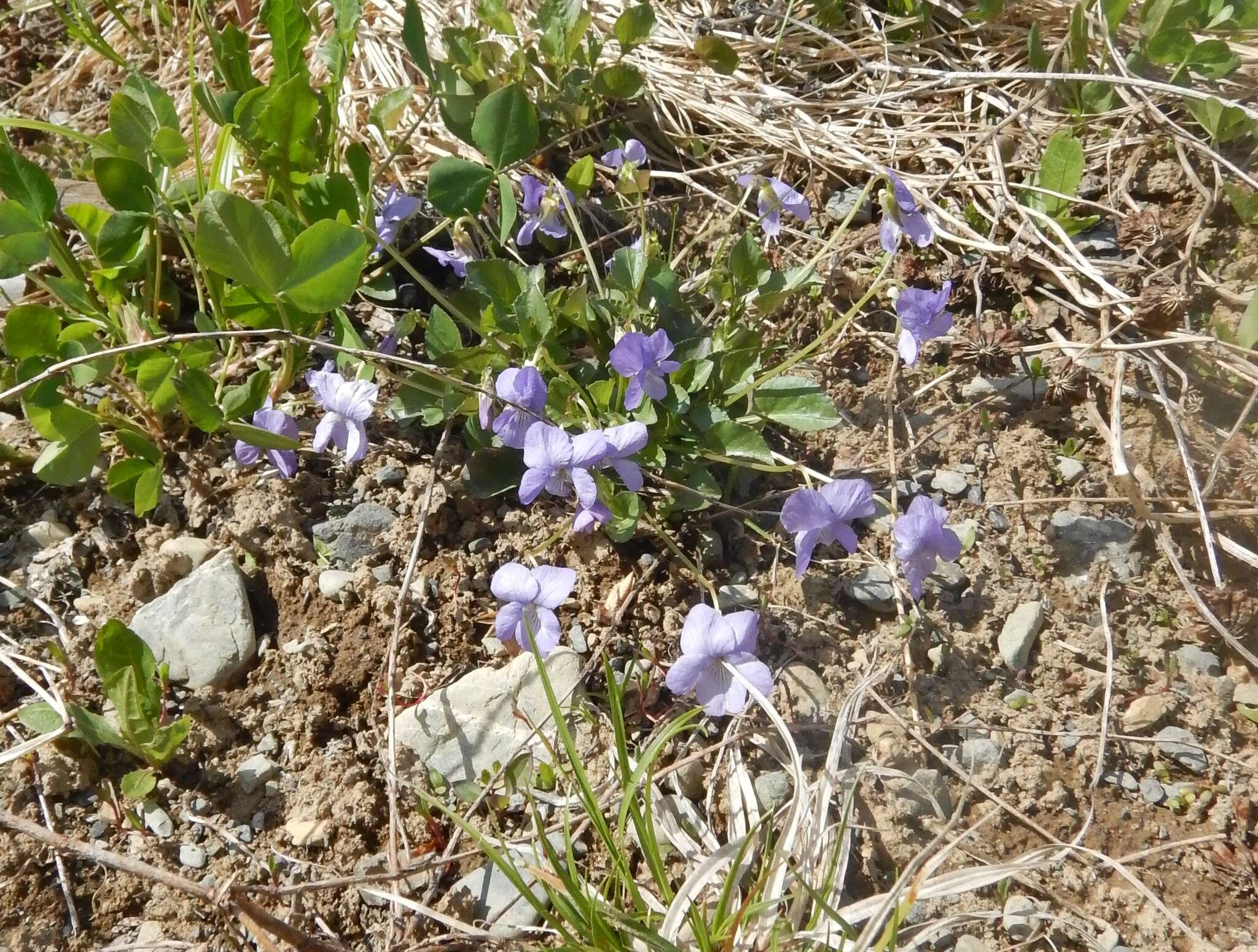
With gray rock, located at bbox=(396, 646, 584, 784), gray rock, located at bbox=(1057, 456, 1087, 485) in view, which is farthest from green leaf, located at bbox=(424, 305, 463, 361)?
gray rock, located at bbox=(1057, 456, 1087, 485)

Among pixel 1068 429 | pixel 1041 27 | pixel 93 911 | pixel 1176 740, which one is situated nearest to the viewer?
pixel 93 911

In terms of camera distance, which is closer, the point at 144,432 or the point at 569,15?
the point at 144,432

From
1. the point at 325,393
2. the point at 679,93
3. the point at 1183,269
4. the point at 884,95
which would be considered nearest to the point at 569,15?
the point at 679,93

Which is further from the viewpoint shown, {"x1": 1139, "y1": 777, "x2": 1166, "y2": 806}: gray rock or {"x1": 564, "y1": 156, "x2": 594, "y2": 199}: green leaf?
{"x1": 564, "y1": 156, "x2": 594, "y2": 199}: green leaf

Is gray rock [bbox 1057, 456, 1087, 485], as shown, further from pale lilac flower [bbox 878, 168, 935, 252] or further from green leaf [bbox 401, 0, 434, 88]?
green leaf [bbox 401, 0, 434, 88]

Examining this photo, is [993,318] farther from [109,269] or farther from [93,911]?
[93,911]
